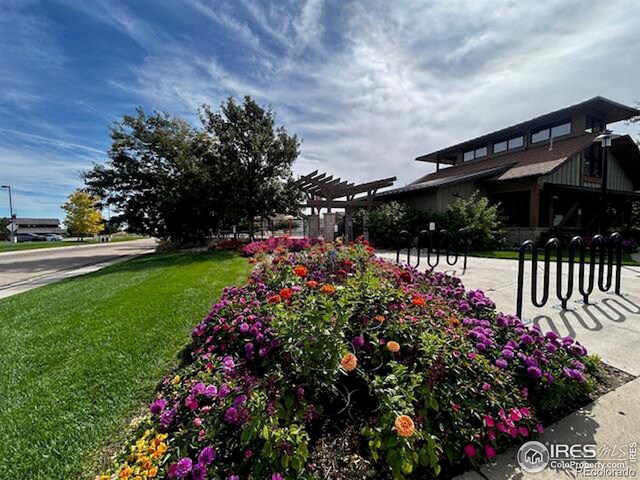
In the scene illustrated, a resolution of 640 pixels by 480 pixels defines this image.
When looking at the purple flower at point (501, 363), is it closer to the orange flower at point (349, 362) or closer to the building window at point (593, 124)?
the orange flower at point (349, 362)

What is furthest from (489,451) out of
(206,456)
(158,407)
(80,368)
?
(80,368)

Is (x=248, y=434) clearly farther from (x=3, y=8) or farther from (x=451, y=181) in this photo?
(x=451, y=181)

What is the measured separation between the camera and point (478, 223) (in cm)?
1209

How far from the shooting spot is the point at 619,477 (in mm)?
1459

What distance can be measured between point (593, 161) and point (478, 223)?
8.46 meters

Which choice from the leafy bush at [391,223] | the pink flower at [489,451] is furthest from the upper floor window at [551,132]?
the pink flower at [489,451]

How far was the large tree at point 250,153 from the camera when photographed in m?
15.5

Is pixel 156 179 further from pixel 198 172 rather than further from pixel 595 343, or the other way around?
pixel 595 343

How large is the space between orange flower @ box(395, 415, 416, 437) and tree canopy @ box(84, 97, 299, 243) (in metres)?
15.1

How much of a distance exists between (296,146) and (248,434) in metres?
16.2

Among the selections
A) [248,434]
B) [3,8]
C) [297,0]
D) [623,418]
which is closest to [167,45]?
[3,8]

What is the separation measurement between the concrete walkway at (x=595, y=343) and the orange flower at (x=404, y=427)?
1.72ft

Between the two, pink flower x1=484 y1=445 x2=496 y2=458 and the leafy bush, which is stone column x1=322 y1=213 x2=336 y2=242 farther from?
pink flower x1=484 y1=445 x2=496 y2=458

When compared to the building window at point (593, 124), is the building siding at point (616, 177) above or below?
below
